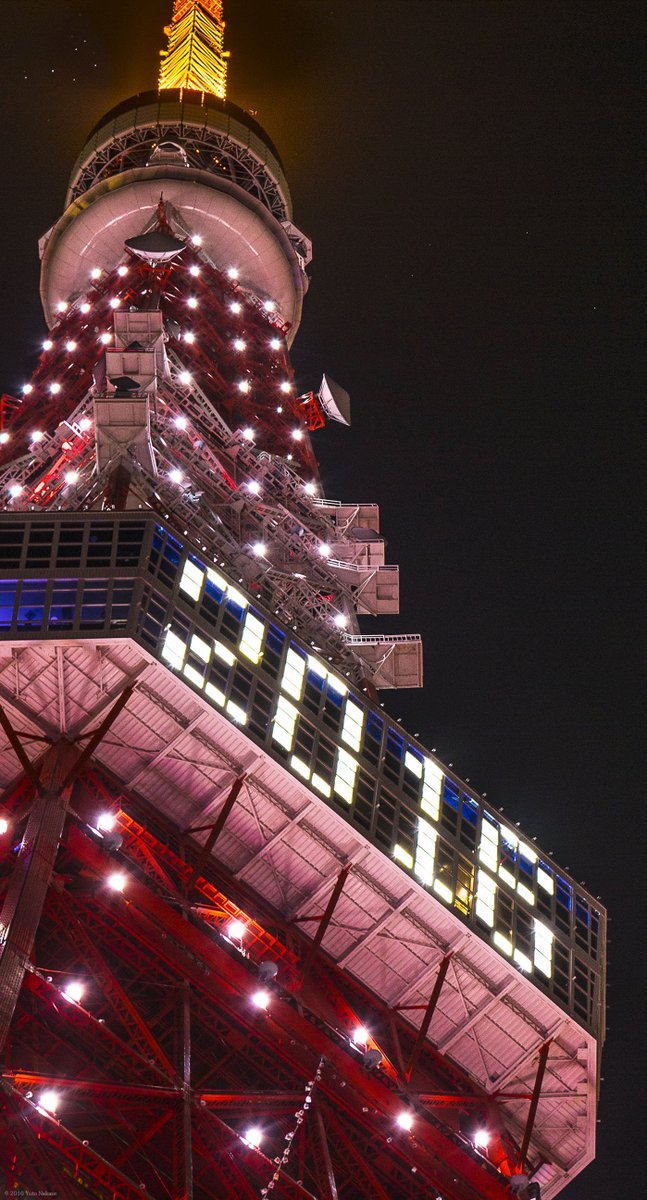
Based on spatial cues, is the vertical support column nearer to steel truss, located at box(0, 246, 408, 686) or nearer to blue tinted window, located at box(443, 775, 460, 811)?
blue tinted window, located at box(443, 775, 460, 811)

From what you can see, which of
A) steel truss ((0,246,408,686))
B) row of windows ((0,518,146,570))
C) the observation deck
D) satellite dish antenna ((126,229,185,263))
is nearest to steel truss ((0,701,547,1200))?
the observation deck

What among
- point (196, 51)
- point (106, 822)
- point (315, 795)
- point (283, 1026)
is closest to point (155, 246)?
point (196, 51)

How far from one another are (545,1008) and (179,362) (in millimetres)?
46707

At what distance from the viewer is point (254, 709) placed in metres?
56.9

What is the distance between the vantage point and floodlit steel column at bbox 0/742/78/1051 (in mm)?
44562

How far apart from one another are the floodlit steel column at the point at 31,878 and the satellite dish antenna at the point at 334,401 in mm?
48772

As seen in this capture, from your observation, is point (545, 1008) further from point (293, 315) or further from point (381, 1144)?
point (293, 315)

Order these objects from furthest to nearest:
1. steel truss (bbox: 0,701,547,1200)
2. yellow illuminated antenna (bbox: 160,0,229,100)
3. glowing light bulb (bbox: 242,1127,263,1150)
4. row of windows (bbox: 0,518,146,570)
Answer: yellow illuminated antenna (bbox: 160,0,229,100) < row of windows (bbox: 0,518,146,570) < glowing light bulb (bbox: 242,1127,263,1150) < steel truss (bbox: 0,701,547,1200)

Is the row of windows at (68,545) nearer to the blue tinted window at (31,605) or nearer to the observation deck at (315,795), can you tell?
the observation deck at (315,795)

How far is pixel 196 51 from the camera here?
126125 mm

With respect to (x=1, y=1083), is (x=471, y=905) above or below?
above

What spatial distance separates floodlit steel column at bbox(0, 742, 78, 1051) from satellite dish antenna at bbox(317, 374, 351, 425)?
1920 inches

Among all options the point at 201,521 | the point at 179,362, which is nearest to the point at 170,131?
the point at 179,362

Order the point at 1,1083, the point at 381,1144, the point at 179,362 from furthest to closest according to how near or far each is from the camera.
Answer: the point at 179,362, the point at 381,1144, the point at 1,1083
